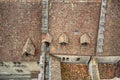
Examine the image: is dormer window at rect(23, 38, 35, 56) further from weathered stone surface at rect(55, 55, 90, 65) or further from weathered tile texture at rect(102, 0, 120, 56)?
weathered tile texture at rect(102, 0, 120, 56)

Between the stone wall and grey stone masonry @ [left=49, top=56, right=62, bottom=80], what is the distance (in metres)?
2.66

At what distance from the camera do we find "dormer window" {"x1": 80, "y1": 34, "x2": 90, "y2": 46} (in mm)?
39344

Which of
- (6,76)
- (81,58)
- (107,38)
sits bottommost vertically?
(6,76)

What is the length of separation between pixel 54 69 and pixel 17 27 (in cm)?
839

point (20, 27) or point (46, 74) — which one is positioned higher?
point (20, 27)

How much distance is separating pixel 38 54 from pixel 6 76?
795 centimetres

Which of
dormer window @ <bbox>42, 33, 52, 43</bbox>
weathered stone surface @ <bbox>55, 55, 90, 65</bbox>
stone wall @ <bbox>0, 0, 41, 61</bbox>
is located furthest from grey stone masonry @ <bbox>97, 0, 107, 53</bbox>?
stone wall @ <bbox>0, 0, 41, 61</bbox>

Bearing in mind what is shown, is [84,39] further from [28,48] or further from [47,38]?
[28,48]

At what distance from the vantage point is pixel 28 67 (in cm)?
4269

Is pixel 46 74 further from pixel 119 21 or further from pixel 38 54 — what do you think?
pixel 119 21

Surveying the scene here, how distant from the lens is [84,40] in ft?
129

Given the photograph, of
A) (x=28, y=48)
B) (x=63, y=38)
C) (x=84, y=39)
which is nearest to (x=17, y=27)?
(x=28, y=48)

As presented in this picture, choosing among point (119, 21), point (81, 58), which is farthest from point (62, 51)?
point (119, 21)

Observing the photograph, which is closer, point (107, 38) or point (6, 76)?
point (107, 38)
